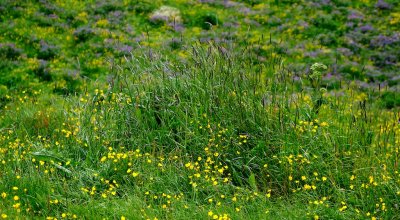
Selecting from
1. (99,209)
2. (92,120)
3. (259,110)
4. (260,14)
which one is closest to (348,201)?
(259,110)

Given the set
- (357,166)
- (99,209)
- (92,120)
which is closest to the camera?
(99,209)

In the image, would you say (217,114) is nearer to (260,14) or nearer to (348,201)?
(348,201)

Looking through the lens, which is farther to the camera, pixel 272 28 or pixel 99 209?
pixel 272 28

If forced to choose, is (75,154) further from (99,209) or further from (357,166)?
(357,166)

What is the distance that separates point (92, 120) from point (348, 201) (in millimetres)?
4091

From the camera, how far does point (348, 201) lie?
20.6 ft

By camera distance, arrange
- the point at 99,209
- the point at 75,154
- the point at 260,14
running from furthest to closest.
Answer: the point at 260,14, the point at 75,154, the point at 99,209

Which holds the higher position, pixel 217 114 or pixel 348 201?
pixel 217 114

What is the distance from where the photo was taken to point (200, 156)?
7.21 metres

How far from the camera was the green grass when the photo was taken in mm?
6070

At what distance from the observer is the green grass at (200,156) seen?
19.9ft

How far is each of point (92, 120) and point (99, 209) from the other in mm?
2348

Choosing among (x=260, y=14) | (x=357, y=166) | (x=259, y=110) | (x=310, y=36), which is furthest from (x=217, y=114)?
(x=260, y=14)

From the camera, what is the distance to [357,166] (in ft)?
22.1
